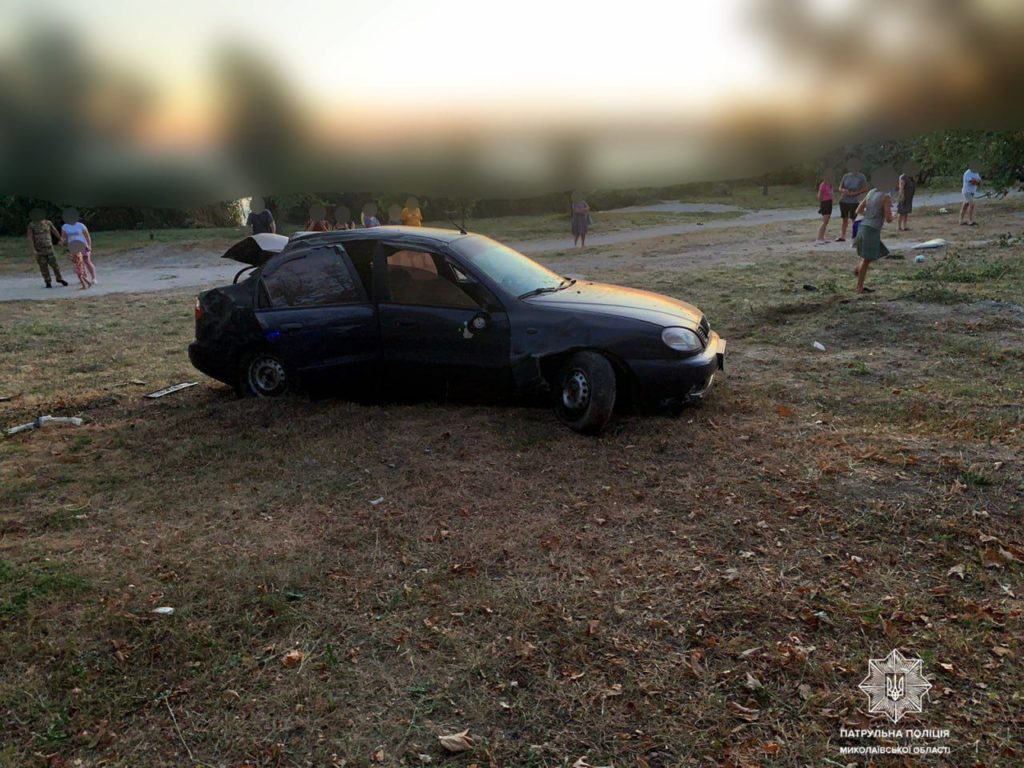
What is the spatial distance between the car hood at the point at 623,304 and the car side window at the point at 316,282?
157 centimetres

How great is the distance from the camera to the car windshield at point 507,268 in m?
5.93

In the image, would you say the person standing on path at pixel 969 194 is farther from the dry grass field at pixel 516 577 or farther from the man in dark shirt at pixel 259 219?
the man in dark shirt at pixel 259 219

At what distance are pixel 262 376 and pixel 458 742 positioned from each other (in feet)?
15.3

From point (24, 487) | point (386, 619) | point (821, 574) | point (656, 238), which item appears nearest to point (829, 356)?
point (821, 574)

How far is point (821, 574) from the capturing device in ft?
11.7

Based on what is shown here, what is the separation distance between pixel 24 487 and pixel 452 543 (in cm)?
320

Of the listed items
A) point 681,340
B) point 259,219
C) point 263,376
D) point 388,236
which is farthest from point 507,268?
point 263,376

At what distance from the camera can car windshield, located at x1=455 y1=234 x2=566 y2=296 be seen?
5.93 m

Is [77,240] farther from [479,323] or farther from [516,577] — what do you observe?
[516,577]

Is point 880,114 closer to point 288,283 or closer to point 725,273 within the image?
point 288,283

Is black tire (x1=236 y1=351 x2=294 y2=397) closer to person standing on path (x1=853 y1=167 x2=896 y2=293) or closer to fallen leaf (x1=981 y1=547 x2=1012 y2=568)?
fallen leaf (x1=981 y1=547 x2=1012 y2=568)

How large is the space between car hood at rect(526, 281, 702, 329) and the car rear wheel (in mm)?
2373

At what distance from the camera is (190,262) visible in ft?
70.6
